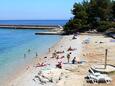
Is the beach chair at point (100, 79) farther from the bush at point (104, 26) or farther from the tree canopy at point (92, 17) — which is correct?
the tree canopy at point (92, 17)

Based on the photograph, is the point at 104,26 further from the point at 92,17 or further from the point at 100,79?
the point at 100,79

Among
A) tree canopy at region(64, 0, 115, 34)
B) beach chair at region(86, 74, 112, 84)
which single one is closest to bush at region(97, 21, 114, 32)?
tree canopy at region(64, 0, 115, 34)

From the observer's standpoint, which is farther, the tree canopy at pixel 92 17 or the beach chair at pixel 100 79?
the tree canopy at pixel 92 17

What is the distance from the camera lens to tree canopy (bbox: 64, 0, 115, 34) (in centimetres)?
8350

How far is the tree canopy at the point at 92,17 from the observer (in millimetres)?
83500

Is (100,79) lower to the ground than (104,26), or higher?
higher

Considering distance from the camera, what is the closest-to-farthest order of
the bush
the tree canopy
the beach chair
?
1. the beach chair
2. the bush
3. the tree canopy

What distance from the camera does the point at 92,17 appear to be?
86750 millimetres

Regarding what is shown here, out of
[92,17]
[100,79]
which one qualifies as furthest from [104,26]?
[100,79]

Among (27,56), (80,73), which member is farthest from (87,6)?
(80,73)

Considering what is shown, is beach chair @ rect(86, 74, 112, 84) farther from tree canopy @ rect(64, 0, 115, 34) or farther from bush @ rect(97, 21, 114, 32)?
tree canopy @ rect(64, 0, 115, 34)

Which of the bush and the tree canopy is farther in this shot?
the tree canopy

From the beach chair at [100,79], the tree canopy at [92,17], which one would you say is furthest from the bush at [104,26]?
the beach chair at [100,79]

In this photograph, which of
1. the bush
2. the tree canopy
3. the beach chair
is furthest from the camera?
the tree canopy
